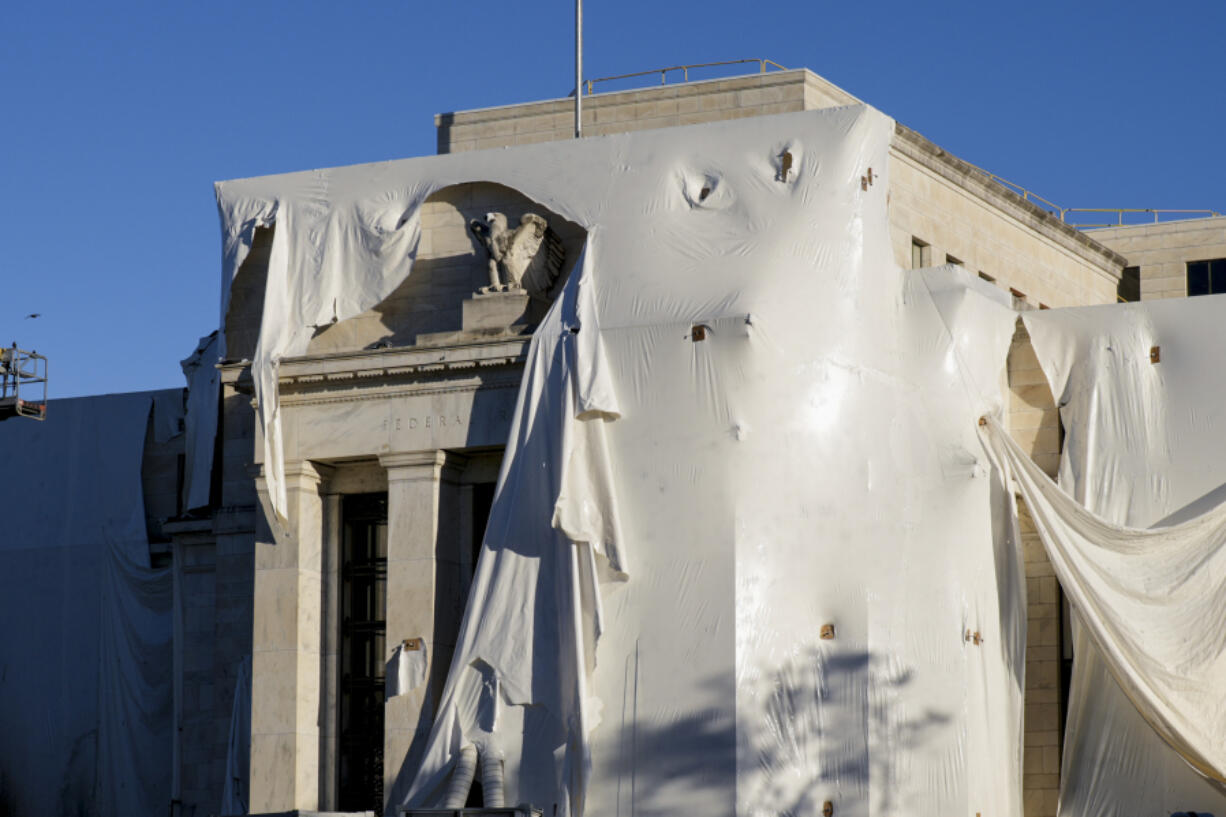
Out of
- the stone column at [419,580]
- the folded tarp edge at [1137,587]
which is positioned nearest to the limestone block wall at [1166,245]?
the folded tarp edge at [1137,587]

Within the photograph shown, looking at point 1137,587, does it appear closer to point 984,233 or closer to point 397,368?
point 984,233

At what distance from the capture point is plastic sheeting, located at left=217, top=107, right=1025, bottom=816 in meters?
42.7

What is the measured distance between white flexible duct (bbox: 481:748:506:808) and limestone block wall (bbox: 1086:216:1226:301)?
108ft

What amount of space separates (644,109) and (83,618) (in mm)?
18442

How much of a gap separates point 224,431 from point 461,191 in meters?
8.41

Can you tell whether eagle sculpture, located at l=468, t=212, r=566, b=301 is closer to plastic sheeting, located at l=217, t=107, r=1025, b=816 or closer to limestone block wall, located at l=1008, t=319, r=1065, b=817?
plastic sheeting, located at l=217, t=107, r=1025, b=816

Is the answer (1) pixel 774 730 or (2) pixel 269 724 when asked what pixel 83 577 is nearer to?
(2) pixel 269 724

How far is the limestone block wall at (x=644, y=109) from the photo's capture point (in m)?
51.6

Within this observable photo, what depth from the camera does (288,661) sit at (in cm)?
4678

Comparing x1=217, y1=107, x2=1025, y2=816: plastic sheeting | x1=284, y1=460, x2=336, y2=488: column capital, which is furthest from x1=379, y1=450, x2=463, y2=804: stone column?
x1=284, y1=460, x2=336, y2=488: column capital

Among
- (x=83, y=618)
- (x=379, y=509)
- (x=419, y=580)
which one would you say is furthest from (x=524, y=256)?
(x=83, y=618)

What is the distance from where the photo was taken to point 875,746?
140 feet

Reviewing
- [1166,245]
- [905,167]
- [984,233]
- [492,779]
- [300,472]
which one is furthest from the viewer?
[1166,245]

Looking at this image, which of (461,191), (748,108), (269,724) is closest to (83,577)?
(269,724)
